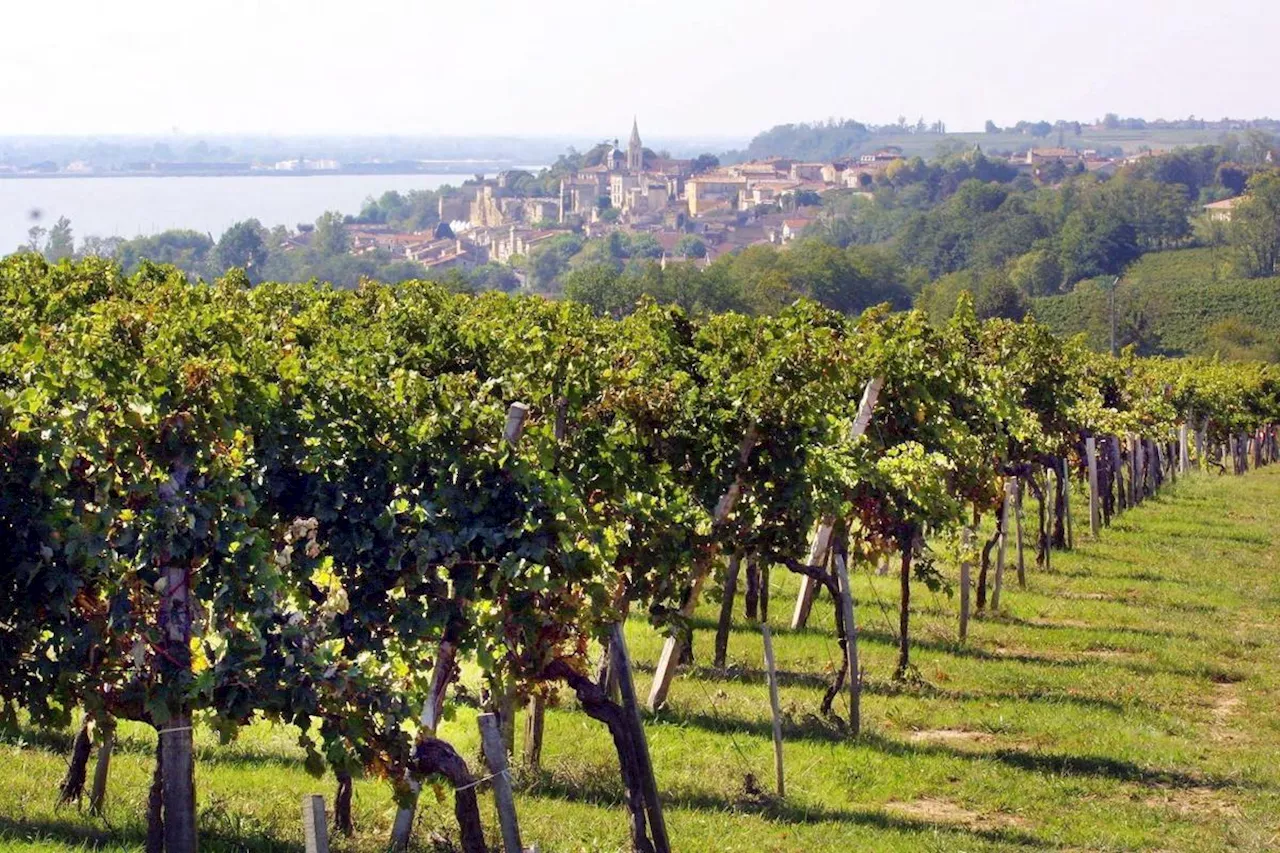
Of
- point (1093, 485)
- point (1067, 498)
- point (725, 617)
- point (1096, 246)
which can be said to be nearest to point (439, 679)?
point (725, 617)

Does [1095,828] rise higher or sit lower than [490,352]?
lower

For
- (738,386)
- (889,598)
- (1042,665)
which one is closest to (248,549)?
(738,386)

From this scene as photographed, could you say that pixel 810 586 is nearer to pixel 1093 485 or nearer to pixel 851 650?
pixel 851 650

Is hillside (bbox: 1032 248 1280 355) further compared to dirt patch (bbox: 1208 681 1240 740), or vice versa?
hillside (bbox: 1032 248 1280 355)

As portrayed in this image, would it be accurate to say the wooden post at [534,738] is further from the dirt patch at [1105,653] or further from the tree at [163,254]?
the tree at [163,254]

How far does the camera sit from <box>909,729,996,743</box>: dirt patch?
14.3 m

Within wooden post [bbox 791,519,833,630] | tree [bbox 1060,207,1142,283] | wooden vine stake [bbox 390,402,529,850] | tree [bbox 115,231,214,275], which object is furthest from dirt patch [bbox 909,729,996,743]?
tree [bbox 1060,207,1142,283]

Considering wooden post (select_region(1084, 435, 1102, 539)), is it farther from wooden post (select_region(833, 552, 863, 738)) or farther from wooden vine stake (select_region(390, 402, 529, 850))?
wooden vine stake (select_region(390, 402, 529, 850))

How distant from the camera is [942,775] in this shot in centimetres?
1317

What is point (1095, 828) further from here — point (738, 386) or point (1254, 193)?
Result: point (1254, 193)

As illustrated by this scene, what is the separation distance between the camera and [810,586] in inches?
732

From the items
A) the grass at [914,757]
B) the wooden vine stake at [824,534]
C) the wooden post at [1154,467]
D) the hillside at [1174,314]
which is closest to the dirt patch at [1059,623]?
the grass at [914,757]

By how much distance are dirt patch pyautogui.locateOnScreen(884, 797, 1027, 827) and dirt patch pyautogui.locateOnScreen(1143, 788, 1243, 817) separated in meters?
1.15

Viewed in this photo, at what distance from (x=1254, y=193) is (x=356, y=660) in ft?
640
